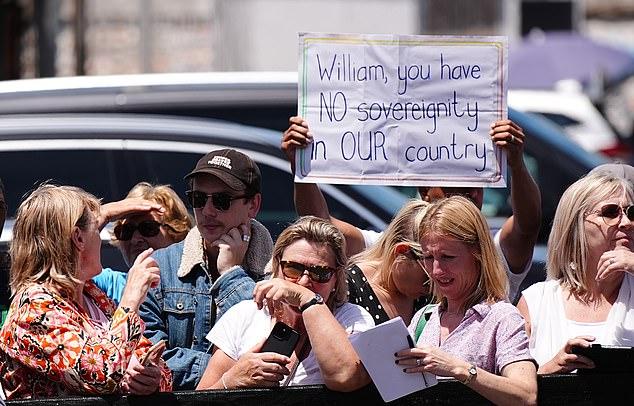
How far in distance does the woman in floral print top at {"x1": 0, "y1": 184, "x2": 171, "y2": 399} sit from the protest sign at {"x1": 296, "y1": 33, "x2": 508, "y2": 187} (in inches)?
43.1

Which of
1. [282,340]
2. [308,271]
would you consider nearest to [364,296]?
[308,271]

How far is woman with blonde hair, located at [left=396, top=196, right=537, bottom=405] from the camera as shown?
439 cm

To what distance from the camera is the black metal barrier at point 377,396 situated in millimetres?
4285

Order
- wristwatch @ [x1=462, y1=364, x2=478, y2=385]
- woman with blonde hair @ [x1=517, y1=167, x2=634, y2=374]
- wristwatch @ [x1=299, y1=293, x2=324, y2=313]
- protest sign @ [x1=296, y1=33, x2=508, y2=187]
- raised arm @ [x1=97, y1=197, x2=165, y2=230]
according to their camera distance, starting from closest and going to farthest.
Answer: wristwatch @ [x1=462, y1=364, x2=478, y2=385] → wristwatch @ [x1=299, y1=293, x2=324, y2=313] → woman with blonde hair @ [x1=517, y1=167, x2=634, y2=374] → protest sign @ [x1=296, y1=33, x2=508, y2=187] → raised arm @ [x1=97, y1=197, x2=165, y2=230]

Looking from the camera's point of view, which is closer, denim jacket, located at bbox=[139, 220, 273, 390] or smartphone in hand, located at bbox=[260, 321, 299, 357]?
smartphone in hand, located at bbox=[260, 321, 299, 357]

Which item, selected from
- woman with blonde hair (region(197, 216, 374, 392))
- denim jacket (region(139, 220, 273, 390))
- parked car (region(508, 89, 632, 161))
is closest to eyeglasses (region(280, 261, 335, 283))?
woman with blonde hair (region(197, 216, 374, 392))

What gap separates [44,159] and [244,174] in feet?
6.26

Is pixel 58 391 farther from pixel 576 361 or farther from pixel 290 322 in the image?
pixel 576 361

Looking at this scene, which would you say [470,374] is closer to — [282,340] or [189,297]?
[282,340]

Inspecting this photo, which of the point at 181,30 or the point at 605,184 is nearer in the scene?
the point at 605,184

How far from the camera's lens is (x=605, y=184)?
4828 millimetres

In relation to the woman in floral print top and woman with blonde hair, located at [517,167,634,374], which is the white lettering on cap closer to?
the woman in floral print top

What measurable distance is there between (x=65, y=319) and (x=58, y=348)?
0.37ft

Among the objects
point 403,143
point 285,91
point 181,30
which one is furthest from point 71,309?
point 181,30
